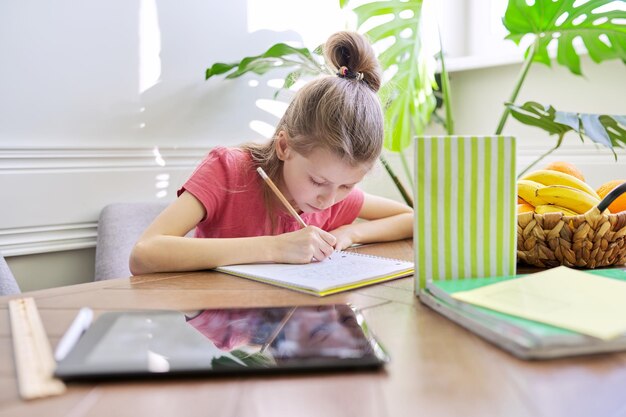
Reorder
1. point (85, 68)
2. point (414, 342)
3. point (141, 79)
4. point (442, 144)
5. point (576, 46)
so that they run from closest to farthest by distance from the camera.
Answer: point (414, 342), point (442, 144), point (85, 68), point (141, 79), point (576, 46)

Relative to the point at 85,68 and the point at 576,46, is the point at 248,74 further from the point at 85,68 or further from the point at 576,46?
the point at 576,46

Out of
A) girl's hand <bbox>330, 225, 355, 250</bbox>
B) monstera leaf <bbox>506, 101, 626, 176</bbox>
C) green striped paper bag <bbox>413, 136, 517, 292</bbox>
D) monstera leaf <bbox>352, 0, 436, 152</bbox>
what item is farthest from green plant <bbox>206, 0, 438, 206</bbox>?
green striped paper bag <bbox>413, 136, 517, 292</bbox>

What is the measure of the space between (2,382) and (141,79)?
133cm

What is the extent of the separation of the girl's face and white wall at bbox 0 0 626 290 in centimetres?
58

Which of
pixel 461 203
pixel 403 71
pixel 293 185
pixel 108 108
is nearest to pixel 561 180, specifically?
pixel 461 203

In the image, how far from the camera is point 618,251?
3.10 feet

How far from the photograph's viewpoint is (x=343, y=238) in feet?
4.18

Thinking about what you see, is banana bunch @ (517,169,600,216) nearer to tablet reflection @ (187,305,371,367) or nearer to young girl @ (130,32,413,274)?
young girl @ (130,32,413,274)

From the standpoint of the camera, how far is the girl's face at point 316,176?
3.89ft

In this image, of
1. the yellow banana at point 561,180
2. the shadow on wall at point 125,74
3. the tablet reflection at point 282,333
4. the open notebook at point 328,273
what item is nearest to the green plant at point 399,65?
the shadow on wall at point 125,74

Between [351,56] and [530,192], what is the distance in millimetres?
486

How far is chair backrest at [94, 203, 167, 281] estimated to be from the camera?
1458 millimetres

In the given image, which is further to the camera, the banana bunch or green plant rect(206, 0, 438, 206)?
green plant rect(206, 0, 438, 206)

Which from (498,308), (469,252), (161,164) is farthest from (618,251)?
(161,164)
